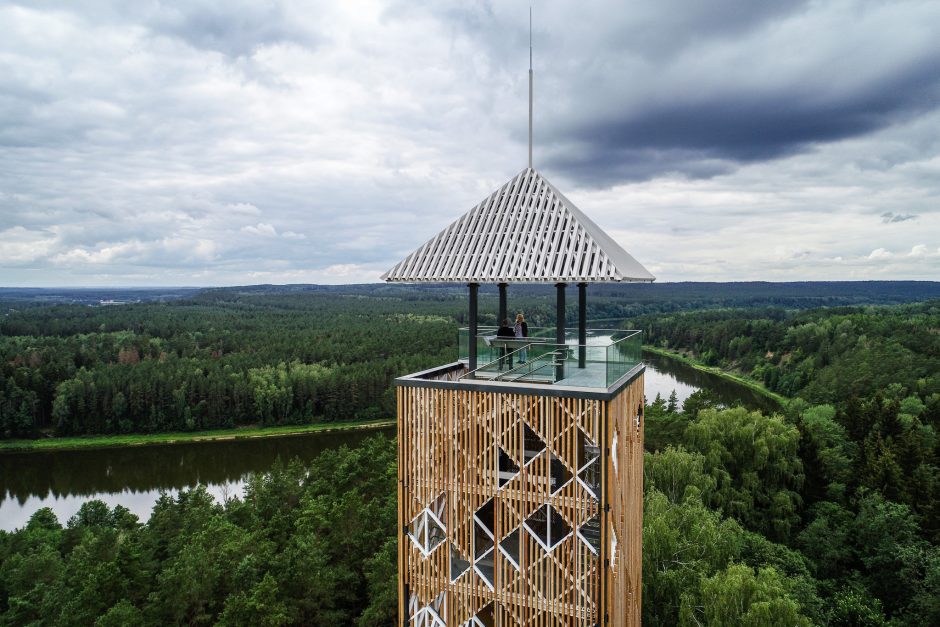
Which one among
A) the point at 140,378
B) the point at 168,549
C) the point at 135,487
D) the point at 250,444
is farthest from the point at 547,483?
the point at 140,378

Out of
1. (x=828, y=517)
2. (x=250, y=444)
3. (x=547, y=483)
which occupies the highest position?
(x=547, y=483)

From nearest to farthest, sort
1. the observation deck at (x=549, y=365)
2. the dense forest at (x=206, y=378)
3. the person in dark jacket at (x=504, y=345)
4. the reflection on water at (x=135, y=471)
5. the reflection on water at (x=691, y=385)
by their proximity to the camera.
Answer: the observation deck at (x=549, y=365)
the person in dark jacket at (x=504, y=345)
the reflection on water at (x=135, y=471)
the dense forest at (x=206, y=378)
the reflection on water at (x=691, y=385)

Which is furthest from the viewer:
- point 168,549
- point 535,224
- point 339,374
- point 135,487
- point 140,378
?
point 339,374

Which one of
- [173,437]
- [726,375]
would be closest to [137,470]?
[173,437]

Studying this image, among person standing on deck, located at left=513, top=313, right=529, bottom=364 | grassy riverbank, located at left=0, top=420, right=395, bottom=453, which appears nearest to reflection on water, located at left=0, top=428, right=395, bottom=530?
grassy riverbank, located at left=0, top=420, right=395, bottom=453

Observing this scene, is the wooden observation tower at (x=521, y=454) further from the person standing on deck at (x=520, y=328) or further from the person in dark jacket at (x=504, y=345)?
the person standing on deck at (x=520, y=328)

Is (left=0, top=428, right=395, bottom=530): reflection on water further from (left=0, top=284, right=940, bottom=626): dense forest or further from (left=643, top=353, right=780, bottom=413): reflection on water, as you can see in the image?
(left=643, top=353, right=780, bottom=413): reflection on water

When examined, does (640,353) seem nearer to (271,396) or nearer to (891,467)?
(891,467)

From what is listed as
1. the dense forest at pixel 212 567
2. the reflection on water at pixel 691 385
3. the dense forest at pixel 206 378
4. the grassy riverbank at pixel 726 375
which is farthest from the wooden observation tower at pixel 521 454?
the grassy riverbank at pixel 726 375
